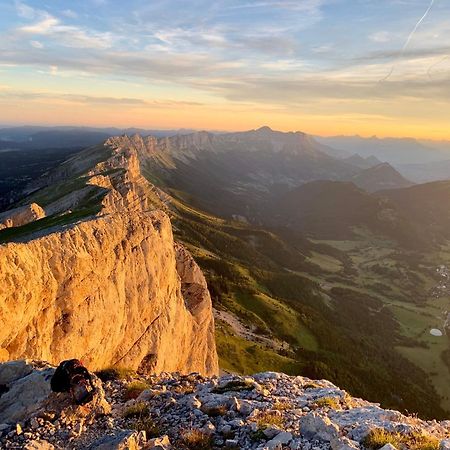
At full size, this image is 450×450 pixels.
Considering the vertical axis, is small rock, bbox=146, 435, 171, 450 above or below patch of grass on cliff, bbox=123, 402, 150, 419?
above

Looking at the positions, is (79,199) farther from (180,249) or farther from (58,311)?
(58,311)

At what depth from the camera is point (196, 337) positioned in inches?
3214

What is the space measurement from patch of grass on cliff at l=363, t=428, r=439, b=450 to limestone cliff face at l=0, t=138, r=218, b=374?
76.6 ft

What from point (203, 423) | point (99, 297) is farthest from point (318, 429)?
point (99, 297)

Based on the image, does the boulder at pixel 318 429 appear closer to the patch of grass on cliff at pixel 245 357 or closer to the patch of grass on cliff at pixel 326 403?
the patch of grass on cliff at pixel 326 403

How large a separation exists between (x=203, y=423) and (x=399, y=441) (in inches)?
353

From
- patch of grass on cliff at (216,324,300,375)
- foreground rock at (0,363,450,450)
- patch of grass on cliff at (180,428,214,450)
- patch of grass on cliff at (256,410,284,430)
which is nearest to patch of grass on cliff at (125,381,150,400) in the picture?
foreground rock at (0,363,450,450)

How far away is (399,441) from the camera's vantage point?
1888 centimetres

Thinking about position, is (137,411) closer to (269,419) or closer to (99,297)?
(269,419)

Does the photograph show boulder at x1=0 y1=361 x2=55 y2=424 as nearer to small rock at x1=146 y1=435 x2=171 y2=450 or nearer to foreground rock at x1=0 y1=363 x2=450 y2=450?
foreground rock at x1=0 y1=363 x2=450 y2=450

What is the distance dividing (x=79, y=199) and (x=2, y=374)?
100075 millimetres

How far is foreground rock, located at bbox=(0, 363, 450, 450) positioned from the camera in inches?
720

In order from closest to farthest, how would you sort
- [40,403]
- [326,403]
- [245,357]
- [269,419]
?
[40,403]
[269,419]
[326,403]
[245,357]

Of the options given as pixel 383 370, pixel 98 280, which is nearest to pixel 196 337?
pixel 98 280
